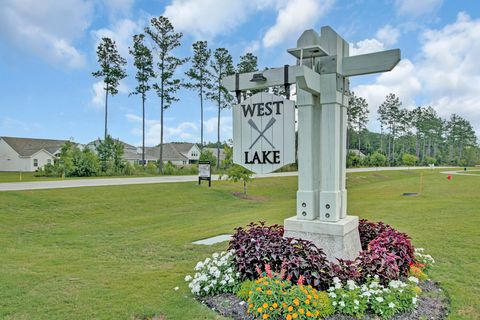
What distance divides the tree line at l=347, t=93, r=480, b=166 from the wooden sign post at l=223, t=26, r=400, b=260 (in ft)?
175

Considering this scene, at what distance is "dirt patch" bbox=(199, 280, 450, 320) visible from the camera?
10.5ft

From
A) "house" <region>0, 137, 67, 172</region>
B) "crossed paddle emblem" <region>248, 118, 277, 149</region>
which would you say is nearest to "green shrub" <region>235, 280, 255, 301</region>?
"crossed paddle emblem" <region>248, 118, 277, 149</region>

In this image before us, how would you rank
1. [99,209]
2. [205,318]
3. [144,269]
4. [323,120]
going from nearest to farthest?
1. [205,318]
2. [323,120]
3. [144,269]
4. [99,209]

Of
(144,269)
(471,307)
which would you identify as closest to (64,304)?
→ (144,269)

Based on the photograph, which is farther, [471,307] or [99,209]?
[99,209]

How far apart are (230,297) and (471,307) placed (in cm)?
246

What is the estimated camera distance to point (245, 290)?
355 centimetres

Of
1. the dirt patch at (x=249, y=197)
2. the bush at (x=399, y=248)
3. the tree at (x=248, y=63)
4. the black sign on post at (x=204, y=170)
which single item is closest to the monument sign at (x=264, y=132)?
the bush at (x=399, y=248)

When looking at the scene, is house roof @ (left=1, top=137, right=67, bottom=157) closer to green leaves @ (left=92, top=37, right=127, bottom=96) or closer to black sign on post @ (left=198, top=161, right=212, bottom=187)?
green leaves @ (left=92, top=37, right=127, bottom=96)

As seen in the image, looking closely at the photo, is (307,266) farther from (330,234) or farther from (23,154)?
(23,154)

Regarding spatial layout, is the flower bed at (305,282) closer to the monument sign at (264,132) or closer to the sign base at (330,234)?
the sign base at (330,234)

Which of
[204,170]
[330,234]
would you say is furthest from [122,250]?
[204,170]

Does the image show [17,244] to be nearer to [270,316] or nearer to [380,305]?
[270,316]

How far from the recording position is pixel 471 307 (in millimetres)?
3561
